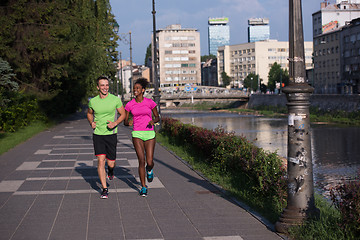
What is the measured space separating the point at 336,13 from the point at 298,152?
124136 millimetres

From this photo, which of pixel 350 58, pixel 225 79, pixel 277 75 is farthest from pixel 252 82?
pixel 350 58

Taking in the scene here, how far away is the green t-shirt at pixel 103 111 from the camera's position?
871 centimetres

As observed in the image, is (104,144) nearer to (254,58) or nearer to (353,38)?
(353,38)

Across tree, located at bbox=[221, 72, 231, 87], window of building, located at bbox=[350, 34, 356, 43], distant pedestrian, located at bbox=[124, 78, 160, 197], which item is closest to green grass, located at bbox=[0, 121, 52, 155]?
distant pedestrian, located at bbox=[124, 78, 160, 197]

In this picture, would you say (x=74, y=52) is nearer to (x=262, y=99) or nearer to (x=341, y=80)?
(x=262, y=99)

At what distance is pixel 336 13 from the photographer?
403 ft

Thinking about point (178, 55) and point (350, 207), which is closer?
point (350, 207)

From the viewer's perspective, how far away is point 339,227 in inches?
221

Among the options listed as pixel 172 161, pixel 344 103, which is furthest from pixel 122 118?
pixel 344 103

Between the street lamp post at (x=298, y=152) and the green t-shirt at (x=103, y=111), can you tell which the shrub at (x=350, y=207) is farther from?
the green t-shirt at (x=103, y=111)

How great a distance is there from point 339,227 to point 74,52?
2648cm

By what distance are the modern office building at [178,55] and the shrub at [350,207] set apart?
171747 mm

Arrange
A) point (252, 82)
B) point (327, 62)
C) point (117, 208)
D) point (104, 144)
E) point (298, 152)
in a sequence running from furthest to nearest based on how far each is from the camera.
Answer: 1. point (252, 82)
2. point (327, 62)
3. point (104, 144)
4. point (117, 208)
5. point (298, 152)

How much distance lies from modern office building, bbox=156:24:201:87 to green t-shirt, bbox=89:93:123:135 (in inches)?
6637
